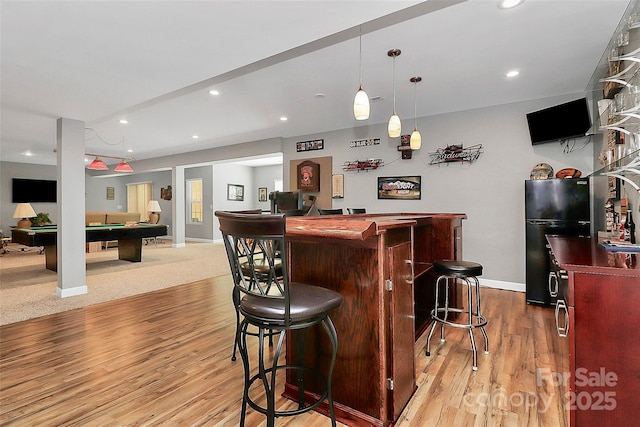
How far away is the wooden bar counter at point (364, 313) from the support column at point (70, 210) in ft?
12.4

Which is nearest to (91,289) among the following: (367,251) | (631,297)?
(367,251)

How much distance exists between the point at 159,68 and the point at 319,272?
2.52 meters

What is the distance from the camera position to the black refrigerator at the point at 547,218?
3352 millimetres

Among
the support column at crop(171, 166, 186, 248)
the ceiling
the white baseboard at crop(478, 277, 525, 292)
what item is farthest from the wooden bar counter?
the support column at crop(171, 166, 186, 248)

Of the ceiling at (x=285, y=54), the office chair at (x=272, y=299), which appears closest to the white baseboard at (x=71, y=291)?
the ceiling at (x=285, y=54)

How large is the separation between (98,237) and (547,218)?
692 centimetres

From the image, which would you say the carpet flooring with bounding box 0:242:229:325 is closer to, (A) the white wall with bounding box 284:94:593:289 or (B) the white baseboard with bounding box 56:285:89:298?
(B) the white baseboard with bounding box 56:285:89:298

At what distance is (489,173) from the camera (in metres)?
4.47

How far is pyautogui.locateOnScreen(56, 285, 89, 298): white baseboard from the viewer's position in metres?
3.93

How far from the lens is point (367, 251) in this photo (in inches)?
59.6

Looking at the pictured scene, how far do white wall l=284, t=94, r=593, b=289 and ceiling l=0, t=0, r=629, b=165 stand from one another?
293 millimetres

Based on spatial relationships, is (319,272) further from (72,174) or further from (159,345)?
(72,174)

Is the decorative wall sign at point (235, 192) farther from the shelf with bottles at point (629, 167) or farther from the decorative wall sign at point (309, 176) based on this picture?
the shelf with bottles at point (629, 167)

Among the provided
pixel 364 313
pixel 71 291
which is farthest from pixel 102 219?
pixel 364 313
